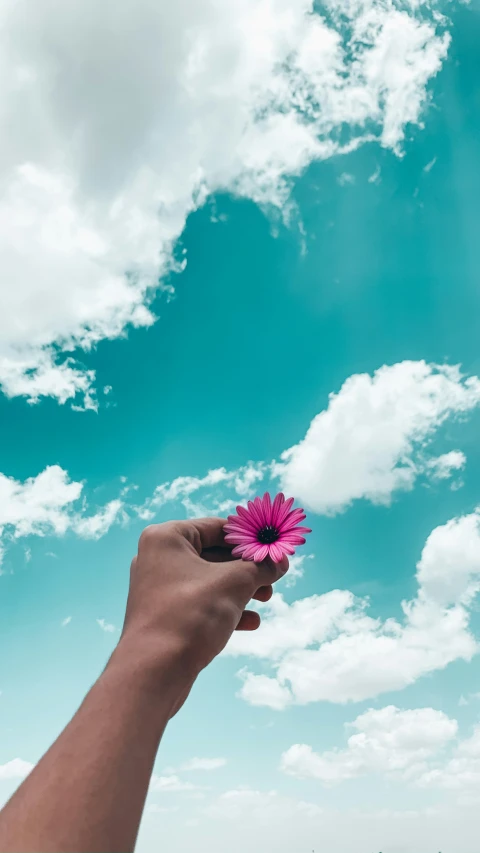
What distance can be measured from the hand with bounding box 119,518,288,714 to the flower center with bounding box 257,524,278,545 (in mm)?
350

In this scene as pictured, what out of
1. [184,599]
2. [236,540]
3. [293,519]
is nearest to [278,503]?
[293,519]

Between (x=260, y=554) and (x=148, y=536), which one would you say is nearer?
(x=148, y=536)

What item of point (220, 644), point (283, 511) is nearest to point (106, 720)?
point (220, 644)

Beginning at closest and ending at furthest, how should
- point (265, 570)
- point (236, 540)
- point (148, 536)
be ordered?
A: point (148, 536) < point (265, 570) < point (236, 540)

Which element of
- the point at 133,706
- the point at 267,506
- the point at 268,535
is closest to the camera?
the point at 133,706

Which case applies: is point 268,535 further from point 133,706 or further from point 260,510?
point 133,706

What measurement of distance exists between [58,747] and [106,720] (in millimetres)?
147

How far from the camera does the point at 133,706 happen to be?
1847mm

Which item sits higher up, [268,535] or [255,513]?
[255,513]

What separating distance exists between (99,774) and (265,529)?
2.18m

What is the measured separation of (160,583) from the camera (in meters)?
2.56

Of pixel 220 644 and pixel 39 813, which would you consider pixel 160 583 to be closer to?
pixel 220 644

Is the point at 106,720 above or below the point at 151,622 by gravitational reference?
below

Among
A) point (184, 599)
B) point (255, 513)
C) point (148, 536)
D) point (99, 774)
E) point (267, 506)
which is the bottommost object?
point (99, 774)
